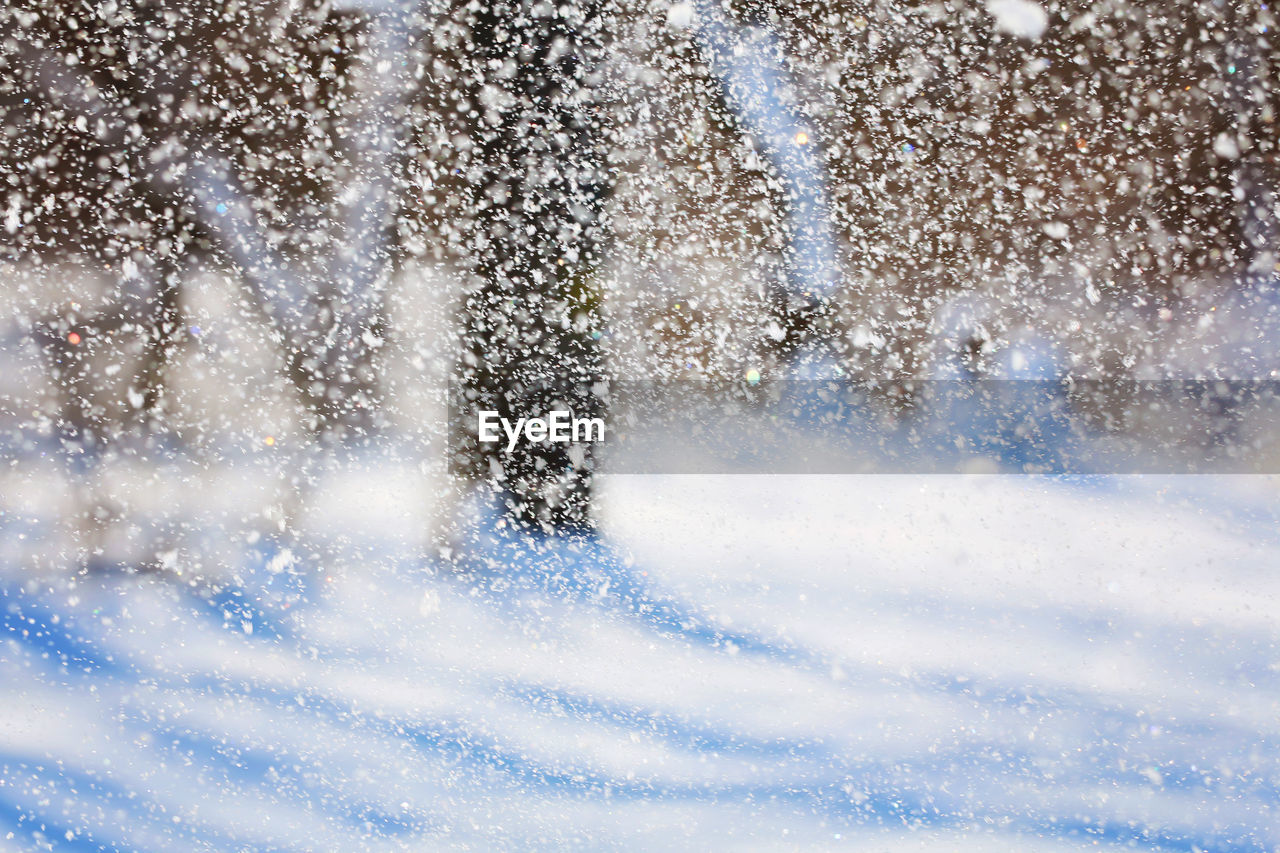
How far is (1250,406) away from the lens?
1.75 feet

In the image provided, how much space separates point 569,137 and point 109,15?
0.40m

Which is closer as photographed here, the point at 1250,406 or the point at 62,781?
the point at 1250,406

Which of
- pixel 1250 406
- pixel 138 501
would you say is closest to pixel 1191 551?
pixel 1250 406

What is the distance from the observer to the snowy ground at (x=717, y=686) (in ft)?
1.83

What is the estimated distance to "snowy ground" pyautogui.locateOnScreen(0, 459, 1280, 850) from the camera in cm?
56

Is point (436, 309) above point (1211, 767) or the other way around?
above

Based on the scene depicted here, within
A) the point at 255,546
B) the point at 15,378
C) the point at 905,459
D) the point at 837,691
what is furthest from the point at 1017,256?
the point at 15,378

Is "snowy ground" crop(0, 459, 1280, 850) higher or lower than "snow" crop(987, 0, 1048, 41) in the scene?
lower

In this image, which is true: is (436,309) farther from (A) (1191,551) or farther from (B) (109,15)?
(A) (1191,551)

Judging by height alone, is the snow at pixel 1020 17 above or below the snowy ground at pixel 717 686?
above

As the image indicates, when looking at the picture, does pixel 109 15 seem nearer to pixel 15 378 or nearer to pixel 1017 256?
pixel 15 378

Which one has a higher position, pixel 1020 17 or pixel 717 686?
pixel 1020 17

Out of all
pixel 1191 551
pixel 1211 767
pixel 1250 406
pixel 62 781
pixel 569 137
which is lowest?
pixel 62 781

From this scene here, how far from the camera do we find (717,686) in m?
0.60
